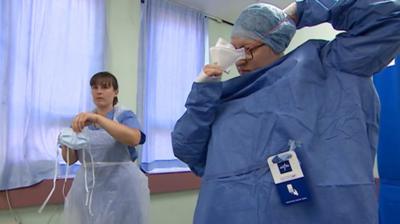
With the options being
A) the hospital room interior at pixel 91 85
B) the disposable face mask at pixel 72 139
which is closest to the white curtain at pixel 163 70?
the hospital room interior at pixel 91 85

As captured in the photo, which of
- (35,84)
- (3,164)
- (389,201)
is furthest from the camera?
(35,84)

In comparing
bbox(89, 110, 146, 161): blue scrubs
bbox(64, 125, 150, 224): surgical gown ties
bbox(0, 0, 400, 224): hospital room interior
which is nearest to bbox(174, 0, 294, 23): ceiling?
bbox(0, 0, 400, 224): hospital room interior

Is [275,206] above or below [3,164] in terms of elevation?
above

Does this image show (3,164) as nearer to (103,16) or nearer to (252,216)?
(103,16)

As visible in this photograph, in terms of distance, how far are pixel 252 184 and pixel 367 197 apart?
0.79 ft

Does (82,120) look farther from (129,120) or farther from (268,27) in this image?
(268,27)

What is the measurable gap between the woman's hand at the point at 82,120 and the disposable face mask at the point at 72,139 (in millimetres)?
49

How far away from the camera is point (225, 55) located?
0.94m

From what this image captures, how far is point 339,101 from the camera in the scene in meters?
0.82

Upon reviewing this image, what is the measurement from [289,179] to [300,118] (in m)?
0.14

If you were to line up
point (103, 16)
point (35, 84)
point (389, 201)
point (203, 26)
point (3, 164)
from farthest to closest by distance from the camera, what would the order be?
point (203, 26), point (103, 16), point (35, 84), point (3, 164), point (389, 201)

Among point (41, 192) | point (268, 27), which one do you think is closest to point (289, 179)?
point (268, 27)

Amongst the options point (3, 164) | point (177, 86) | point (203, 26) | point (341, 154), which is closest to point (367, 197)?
point (341, 154)

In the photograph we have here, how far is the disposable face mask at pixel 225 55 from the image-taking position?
3.09ft
